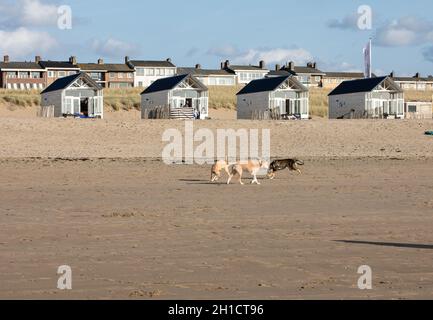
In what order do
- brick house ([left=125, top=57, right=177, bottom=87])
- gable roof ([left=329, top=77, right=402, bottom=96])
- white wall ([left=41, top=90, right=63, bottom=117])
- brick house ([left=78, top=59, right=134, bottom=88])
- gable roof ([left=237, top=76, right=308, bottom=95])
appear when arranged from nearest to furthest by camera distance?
white wall ([left=41, top=90, right=63, bottom=117]) → gable roof ([left=329, top=77, right=402, bottom=96]) → gable roof ([left=237, top=76, right=308, bottom=95]) → brick house ([left=78, top=59, right=134, bottom=88]) → brick house ([left=125, top=57, right=177, bottom=87])

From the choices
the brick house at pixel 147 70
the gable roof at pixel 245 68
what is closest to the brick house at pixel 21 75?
the brick house at pixel 147 70

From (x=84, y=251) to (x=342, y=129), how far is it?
31700mm

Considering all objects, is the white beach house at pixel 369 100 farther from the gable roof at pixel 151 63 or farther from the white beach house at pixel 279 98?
the gable roof at pixel 151 63

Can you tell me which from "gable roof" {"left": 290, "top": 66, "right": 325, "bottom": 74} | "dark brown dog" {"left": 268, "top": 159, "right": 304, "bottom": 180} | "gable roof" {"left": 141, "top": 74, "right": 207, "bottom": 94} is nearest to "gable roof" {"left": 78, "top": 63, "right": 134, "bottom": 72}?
"gable roof" {"left": 290, "top": 66, "right": 325, "bottom": 74}

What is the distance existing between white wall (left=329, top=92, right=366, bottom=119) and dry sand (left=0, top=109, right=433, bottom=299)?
32574 millimetres

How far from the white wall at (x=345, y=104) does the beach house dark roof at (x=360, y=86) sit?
394 millimetres

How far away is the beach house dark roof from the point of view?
64.3 meters

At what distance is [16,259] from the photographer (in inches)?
430

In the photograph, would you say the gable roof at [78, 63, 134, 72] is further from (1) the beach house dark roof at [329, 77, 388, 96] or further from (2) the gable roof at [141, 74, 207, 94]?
(1) the beach house dark roof at [329, 77, 388, 96]

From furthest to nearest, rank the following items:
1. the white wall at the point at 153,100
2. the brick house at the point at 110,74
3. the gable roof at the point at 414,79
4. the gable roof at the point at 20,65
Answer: the gable roof at the point at 414,79 → the brick house at the point at 110,74 → the gable roof at the point at 20,65 → the white wall at the point at 153,100

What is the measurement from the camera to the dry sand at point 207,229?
9406 mm

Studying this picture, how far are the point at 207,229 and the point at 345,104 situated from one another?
5329 centimetres

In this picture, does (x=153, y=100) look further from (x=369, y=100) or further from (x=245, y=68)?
(x=245, y=68)

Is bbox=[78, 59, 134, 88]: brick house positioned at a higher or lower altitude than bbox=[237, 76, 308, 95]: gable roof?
higher
